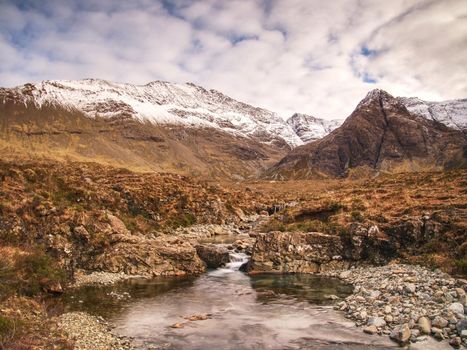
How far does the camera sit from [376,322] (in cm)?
2205

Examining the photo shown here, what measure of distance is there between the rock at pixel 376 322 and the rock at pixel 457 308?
11.3 ft

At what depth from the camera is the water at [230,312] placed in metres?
20.9

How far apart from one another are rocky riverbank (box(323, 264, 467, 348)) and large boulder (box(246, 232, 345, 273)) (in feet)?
23.4

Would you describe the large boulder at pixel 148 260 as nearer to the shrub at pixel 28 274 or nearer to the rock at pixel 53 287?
the shrub at pixel 28 274

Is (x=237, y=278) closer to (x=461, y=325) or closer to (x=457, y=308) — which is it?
(x=457, y=308)

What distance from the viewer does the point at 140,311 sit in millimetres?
26031

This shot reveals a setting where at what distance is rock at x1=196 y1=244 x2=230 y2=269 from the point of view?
134 feet

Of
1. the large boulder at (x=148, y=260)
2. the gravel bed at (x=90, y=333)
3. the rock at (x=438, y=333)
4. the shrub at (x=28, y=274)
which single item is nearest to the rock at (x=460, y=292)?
the rock at (x=438, y=333)

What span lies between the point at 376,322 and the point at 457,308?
4.07 meters

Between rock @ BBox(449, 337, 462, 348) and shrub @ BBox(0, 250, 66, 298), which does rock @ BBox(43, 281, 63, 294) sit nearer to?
shrub @ BBox(0, 250, 66, 298)

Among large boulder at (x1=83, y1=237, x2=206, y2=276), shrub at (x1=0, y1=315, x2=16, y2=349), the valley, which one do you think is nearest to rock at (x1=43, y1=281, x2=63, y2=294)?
the valley

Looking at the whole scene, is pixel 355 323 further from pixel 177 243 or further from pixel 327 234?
pixel 177 243

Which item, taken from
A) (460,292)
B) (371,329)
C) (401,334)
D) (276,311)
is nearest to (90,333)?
(276,311)

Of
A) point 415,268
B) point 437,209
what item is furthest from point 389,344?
point 437,209
